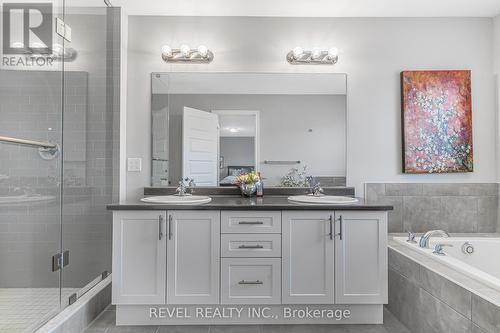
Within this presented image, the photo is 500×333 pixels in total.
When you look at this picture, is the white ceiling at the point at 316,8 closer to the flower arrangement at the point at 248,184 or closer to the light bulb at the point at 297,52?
the light bulb at the point at 297,52

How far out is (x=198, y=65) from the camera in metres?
2.70

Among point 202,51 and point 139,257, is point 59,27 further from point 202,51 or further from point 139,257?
point 139,257

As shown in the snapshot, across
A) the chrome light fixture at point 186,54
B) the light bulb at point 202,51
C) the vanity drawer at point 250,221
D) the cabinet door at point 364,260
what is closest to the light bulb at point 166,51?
the chrome light fixture at point 186,54

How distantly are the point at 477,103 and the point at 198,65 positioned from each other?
256 cm

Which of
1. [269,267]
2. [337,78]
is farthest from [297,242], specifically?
[337,78]

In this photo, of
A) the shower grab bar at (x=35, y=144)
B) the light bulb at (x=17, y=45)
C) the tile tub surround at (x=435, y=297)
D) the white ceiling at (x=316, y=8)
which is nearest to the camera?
the tile tub surround at (x=435, y=297)

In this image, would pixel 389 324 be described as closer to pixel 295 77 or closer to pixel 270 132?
Result: pixel 270 132

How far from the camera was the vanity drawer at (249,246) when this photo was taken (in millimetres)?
2027

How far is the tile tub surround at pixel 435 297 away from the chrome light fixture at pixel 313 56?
1643 mm

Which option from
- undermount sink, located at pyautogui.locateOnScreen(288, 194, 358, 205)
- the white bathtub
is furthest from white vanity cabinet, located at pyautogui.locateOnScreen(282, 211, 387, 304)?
the white bathtub

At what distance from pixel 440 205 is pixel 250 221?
1.82 m

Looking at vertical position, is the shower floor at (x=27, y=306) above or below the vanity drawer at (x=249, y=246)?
below

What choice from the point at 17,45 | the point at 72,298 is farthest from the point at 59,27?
the point at 72,298

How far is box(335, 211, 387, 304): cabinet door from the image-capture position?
2.03 metres
